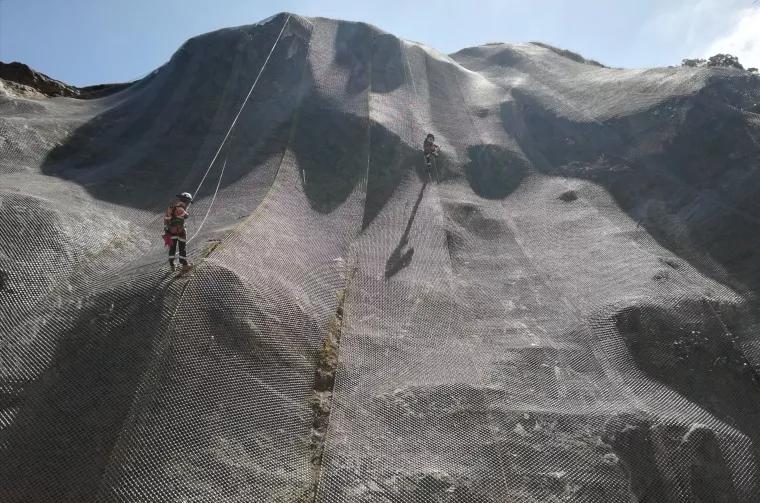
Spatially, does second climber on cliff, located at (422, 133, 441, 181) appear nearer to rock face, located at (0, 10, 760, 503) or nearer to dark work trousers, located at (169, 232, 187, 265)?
rock face, located at (0, 10, 760, 503)

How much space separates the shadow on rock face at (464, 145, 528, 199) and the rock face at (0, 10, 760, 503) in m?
0.05

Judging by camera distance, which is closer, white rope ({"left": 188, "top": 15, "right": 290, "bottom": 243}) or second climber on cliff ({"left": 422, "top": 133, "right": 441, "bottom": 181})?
white rope ({"left": 188, "top": 15, "right": 290, "bottom": 243})

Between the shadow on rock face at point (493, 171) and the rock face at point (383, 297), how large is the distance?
0.05 metres

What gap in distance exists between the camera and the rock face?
365cm

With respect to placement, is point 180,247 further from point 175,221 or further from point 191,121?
point 191,121

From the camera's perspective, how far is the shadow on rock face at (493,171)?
7.98m

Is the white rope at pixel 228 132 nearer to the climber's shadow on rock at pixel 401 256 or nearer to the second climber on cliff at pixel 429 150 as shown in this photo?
the climber's shadow on rock at pixel 401 256

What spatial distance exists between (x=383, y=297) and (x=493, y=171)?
383 centimetres

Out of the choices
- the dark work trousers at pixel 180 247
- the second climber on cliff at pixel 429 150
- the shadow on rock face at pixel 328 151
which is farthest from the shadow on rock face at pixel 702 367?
the dark work trousers at pixel 180 247

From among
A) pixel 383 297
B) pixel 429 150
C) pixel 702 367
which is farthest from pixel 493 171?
pixel 702 367

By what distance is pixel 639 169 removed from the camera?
294 inches

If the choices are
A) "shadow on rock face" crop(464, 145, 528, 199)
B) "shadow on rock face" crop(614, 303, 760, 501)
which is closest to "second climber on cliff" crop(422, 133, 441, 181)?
"shadow on rock face" crop(464, 145, 528, 199)

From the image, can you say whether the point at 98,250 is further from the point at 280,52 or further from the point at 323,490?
the point at 280,52

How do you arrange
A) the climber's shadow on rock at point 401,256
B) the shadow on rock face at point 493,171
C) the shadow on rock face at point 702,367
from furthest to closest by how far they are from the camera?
the shadow on rock face at point 493,171 → the climber's shadow on rock at point 401,256 → the shadow on rock face at point 702,367
